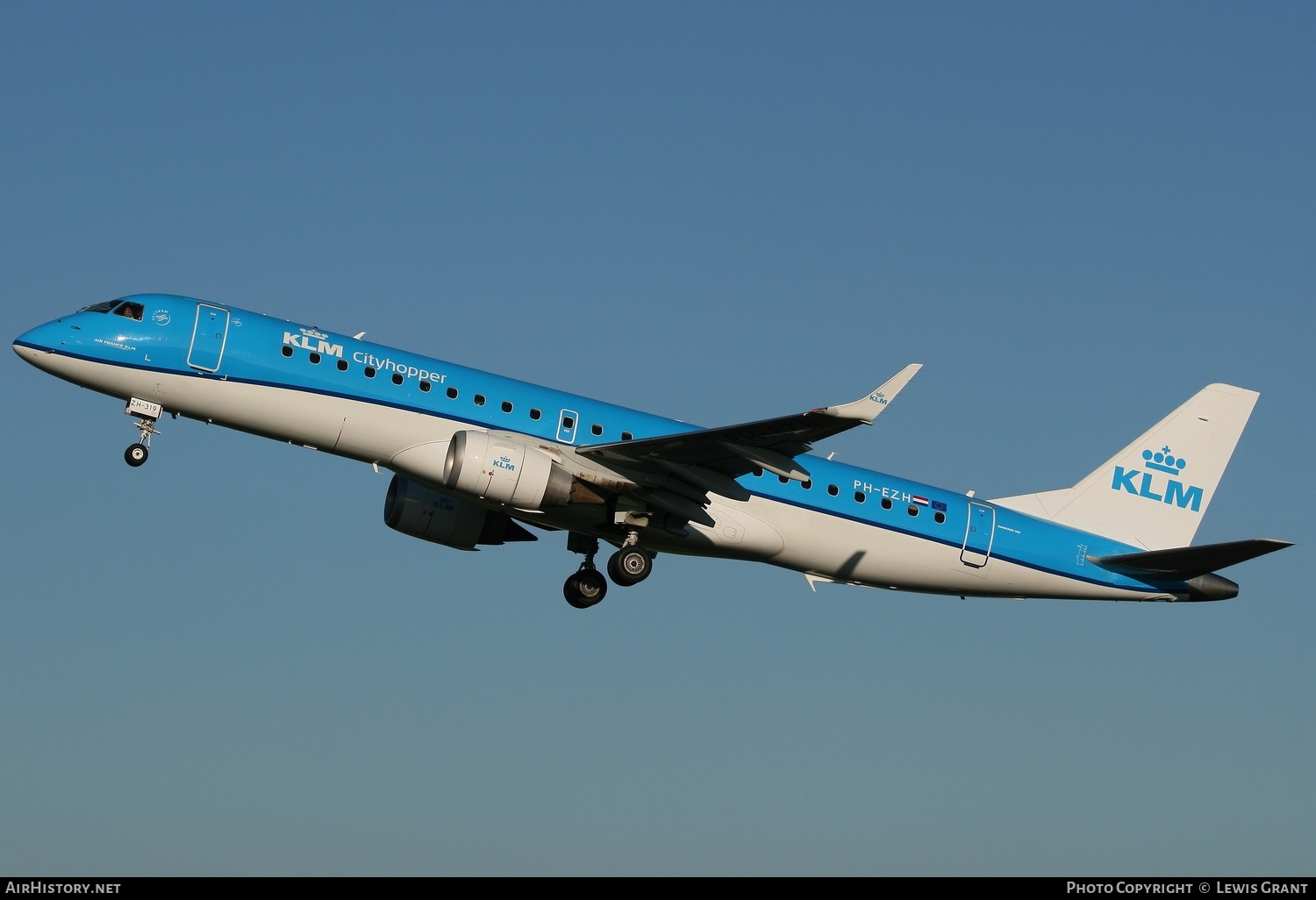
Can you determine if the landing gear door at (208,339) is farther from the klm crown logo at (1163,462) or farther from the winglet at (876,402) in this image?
the klm crown logo at (1163,462)

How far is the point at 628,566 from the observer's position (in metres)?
35.6

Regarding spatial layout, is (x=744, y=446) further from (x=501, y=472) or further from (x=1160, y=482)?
(x=1160, y=482)

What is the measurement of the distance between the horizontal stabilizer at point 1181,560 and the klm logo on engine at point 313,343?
20040 mm

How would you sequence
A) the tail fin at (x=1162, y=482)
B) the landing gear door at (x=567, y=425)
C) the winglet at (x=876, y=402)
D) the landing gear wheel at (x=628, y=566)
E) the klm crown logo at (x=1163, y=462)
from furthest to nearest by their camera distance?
the klm crown logo at (x=1163, y=462) < the tail fin at (x=1162, y=482) < the landing gear wheel at (x=628, y=566) < the landing gear door at (x=567, y=425) < the winglet at (x=876, y=402)

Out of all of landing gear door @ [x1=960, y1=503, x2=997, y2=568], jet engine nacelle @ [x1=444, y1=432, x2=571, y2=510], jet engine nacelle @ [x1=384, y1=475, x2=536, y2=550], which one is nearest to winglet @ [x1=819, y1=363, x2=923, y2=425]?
jet engine nacelle @ [x1=444, y1=432, x2=571, y2=510]

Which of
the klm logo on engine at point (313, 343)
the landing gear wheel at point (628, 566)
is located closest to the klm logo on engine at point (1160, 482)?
the landing gear wheel at point (628, 566)

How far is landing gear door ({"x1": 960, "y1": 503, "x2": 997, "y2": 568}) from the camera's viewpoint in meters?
37.8

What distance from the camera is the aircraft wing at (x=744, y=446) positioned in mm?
30094

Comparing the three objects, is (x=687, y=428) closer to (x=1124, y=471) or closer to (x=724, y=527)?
(x=724, y=527)

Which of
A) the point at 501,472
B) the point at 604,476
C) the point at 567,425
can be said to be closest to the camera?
the point at 501,472

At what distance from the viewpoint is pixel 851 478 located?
37.1 metres

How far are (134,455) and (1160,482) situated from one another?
1060 inches

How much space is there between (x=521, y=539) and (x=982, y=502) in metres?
12.1

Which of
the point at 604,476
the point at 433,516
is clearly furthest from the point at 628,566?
the point at 433,516
